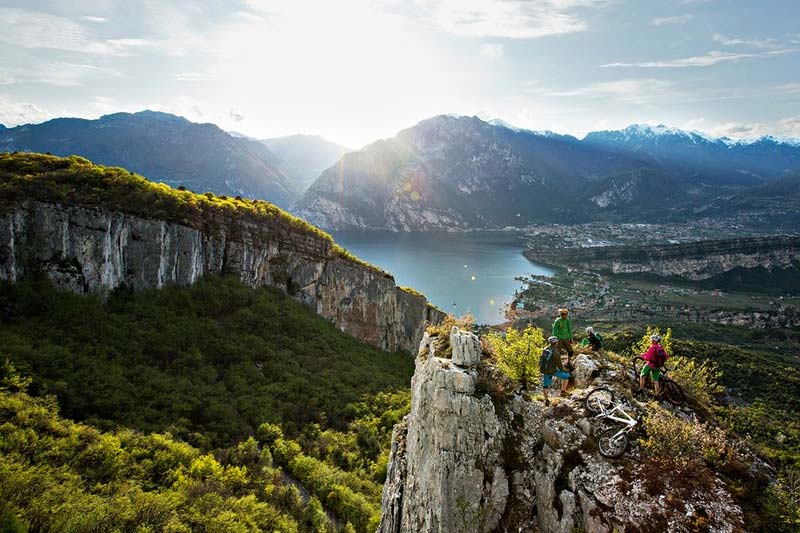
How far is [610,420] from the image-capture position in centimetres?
907

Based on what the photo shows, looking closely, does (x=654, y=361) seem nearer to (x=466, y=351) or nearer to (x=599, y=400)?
(x=599, y=400)

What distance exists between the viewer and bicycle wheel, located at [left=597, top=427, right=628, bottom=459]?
8.37 metres

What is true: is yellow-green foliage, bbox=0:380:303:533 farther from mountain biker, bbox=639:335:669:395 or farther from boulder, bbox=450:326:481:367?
mountain biker, bbox=639:335:669:395

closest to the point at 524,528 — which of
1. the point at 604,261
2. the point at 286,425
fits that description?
the point at 286,425

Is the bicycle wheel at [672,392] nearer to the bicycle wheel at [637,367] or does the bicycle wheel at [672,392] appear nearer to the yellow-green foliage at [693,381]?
the yellow-green foliage at [693,381]

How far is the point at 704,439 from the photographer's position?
789 centimetres

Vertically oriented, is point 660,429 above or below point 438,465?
above

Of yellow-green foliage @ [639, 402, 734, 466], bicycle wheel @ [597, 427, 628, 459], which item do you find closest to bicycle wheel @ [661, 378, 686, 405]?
yellow-green foliage @ [639, 402, 734, 466]

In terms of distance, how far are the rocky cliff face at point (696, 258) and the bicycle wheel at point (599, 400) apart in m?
183

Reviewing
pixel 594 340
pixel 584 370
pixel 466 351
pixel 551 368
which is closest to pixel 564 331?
pixel 594 340

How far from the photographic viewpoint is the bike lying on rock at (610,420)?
27.8 feet

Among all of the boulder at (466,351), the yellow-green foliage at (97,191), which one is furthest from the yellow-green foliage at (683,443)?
the yellow-green foliage at (97,191)

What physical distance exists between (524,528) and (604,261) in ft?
636

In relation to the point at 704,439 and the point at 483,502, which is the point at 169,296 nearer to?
the point at 483,502
